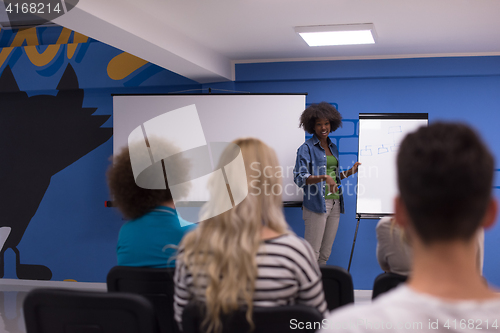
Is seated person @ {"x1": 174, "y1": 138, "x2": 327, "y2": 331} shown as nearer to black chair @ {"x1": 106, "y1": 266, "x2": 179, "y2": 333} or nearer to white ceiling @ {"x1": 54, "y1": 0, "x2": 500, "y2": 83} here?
black chair @ {"x1": 106, "y1": 266, "x2": 179, "y2": 333}

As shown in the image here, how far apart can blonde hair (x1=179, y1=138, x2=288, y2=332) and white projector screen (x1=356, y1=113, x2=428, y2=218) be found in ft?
8.74

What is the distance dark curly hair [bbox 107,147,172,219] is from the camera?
1.56 metres

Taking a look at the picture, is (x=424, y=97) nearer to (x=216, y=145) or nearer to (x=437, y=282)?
(x=216, y=145)

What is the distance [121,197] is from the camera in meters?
1.59

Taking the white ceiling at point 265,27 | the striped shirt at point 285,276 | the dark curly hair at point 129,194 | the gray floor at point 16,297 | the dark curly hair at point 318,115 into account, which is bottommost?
the gray floor at point 16,297

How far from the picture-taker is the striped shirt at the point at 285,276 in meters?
1.07

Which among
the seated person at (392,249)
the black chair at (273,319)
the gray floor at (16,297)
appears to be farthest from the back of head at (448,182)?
the gray floor at (16,297)

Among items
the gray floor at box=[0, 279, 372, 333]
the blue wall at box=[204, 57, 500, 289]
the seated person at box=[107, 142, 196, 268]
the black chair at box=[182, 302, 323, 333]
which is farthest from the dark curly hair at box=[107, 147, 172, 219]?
the blue wall at box=[204, 57, 500, 289]

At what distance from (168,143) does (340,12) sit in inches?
63.3

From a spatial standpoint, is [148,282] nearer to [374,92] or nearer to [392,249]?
[392,249]

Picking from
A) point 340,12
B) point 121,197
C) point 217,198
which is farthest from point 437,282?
point 340,12

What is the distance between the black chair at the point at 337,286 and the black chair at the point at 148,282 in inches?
22.7

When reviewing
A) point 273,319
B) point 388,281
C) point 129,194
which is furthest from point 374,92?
point 273,319

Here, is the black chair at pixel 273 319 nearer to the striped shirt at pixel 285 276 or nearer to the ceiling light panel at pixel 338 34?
the striped shirt at pixel 285 276
